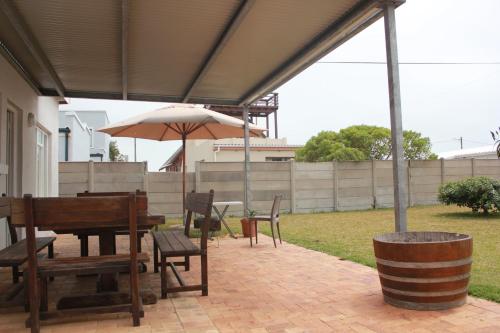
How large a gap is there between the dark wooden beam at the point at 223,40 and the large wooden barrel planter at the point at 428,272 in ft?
8.93

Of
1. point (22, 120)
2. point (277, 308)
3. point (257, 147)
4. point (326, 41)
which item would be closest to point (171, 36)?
point (326, 41)

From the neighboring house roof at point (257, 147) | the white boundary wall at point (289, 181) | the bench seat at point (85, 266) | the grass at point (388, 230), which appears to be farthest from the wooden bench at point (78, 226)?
the neighboring house roof at point (257, 147)

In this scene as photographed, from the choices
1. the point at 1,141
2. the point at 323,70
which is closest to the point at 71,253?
the point at 1,141

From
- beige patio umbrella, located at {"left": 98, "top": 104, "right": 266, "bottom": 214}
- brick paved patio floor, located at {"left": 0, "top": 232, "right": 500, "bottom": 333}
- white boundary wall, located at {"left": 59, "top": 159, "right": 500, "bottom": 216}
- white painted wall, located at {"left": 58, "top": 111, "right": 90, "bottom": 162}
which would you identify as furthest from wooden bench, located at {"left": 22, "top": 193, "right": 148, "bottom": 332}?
white painted wall, located at {"left": 58, "top": 111, "right": 90, "bottom": 162}

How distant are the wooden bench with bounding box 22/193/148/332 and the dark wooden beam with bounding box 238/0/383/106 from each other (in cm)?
302

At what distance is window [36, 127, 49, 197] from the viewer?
346 inches

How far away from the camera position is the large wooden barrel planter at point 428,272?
3.34 meters

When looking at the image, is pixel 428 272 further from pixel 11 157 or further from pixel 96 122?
pixel 96 122

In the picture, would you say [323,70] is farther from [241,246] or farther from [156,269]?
[156,269]

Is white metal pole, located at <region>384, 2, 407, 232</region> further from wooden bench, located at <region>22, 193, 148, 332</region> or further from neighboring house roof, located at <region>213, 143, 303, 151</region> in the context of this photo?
neighboring house roof, located at <region>213, 143, 303, 151</region>

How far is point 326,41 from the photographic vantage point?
18.1ft

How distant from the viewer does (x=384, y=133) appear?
27656mm

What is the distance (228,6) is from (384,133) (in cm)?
2438

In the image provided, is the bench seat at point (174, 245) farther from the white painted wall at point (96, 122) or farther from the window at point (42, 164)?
the white painted wall at point (96, 122)
